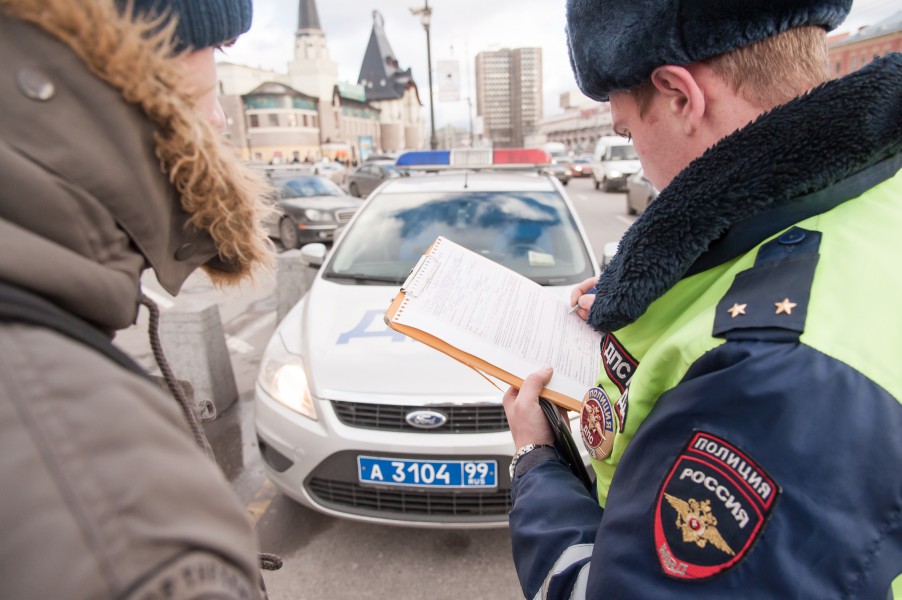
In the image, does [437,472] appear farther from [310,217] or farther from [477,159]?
[310,217]

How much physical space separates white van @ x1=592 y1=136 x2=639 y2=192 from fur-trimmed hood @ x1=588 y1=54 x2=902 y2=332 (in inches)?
762

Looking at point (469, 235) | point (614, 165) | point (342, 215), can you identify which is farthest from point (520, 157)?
point (614, 165)

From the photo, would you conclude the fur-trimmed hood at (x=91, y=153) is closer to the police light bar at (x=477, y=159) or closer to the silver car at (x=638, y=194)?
the police light bar at (x=477, y=159)

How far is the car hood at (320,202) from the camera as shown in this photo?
1025 centimetres

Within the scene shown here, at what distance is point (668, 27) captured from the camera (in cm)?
83

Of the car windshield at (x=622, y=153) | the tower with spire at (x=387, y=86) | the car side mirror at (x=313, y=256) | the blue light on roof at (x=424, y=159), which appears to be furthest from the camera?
the tower with spire at (x=387, y=86)

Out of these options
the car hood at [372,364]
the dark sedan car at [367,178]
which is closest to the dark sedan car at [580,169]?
the dark sedan car at [367,178]

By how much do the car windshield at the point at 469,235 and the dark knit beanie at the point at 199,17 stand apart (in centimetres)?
238

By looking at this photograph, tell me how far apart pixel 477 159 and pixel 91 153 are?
13.7 ft

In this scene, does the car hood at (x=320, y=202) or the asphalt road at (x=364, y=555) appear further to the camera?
the car hood at (x=320, y=202)

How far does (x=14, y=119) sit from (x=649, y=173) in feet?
3.08

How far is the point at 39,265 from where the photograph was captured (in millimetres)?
491

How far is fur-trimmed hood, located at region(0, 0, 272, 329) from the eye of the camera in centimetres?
51

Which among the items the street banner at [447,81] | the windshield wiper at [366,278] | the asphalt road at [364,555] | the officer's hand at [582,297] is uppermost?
the street banner at [447,81]
